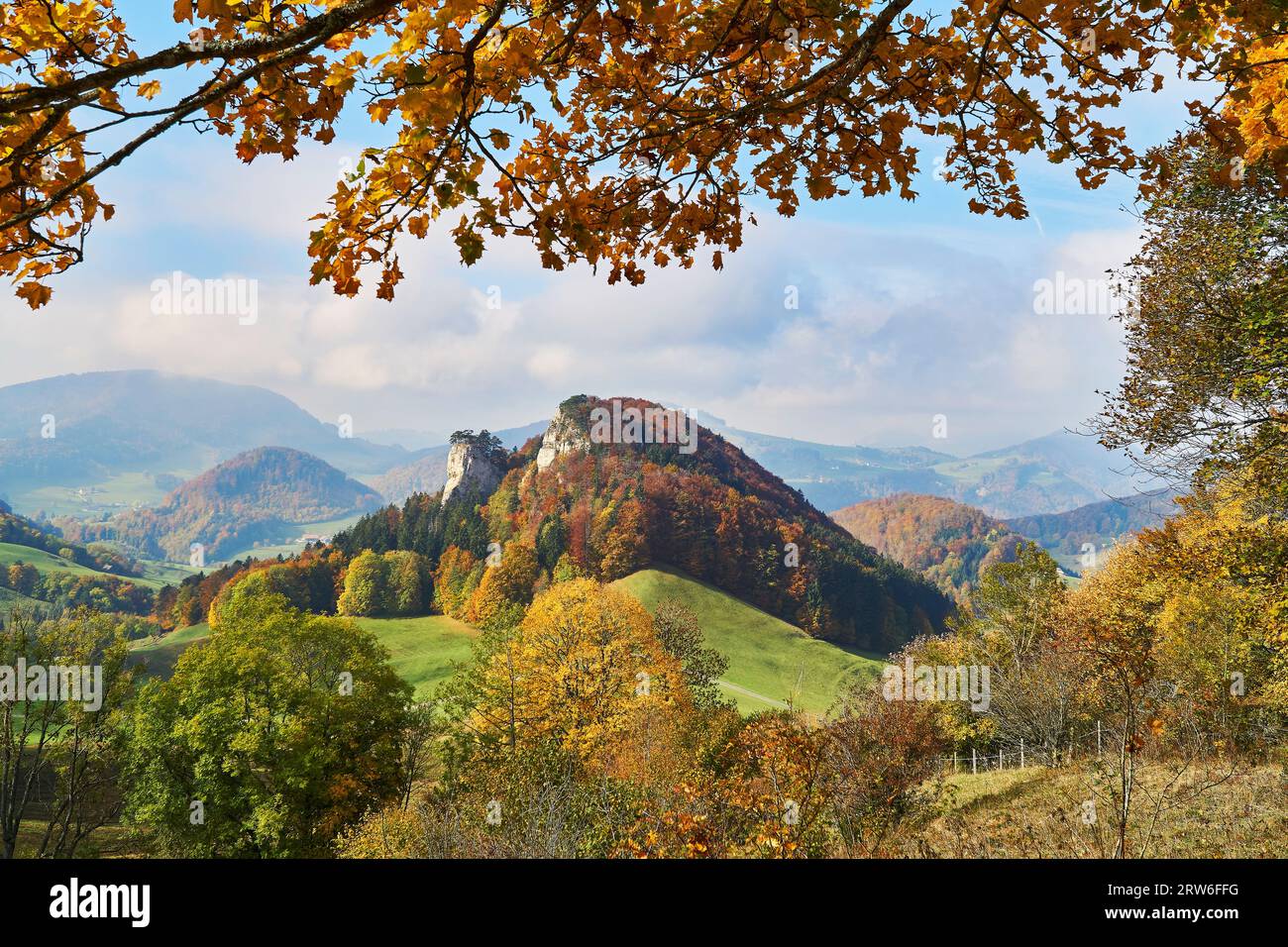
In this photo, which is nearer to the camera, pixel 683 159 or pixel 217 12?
pixel 217 12

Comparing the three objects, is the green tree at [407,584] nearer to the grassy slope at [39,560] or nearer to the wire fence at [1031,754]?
the wire fence at [1031,754]

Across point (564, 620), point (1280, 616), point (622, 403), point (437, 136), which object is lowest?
point (564, 620)

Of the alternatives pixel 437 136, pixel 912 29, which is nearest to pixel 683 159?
pixel 912 29

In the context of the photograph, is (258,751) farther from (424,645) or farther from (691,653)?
(424,645)

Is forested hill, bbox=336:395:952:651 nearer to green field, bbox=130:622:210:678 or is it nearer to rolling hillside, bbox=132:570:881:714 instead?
rolling hillside, bbox=132:570:881:714

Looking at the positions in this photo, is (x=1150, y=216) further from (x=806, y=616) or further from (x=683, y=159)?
(x=806, y=616)

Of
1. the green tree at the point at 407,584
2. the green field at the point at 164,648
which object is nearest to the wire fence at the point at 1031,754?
the green field at the point at 164,648

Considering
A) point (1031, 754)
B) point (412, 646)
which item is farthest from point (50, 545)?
point (1031, 754)
